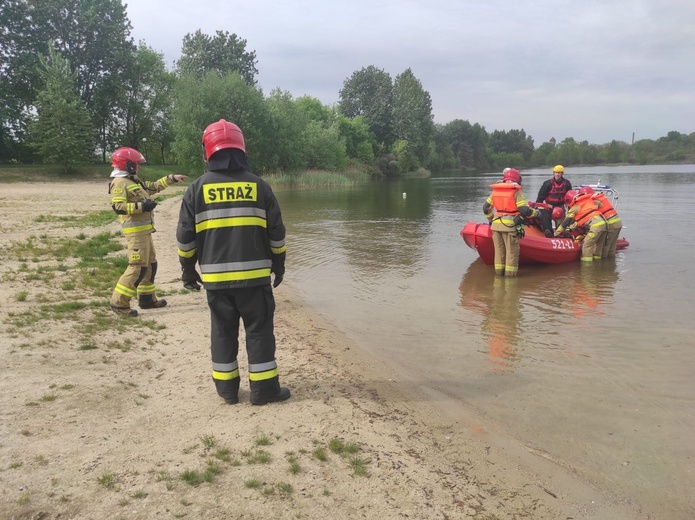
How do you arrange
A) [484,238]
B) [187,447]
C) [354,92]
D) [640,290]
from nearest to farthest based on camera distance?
1. [187,447]
2. [640,290]
3. [484,238]
4. [354,92]

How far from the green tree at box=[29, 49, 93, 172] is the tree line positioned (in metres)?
0.08

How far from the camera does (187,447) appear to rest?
10.7ft

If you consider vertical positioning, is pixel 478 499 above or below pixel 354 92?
below

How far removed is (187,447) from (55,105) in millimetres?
43014

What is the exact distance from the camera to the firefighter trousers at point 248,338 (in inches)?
152

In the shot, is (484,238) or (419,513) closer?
(419,513)

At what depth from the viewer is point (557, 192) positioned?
493 inches

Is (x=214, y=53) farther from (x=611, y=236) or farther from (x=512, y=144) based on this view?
(x=512, y=144)

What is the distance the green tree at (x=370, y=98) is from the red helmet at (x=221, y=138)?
71.9 m

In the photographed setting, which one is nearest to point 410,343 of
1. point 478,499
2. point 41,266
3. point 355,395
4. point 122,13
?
point 355,395

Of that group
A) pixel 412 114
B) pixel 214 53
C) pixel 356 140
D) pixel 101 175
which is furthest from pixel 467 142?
pixel 101 175

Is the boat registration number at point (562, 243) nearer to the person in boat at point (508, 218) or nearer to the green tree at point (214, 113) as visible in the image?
the person in boat at point (508, 218)

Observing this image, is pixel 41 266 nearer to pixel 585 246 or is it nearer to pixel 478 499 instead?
pixel 478 499

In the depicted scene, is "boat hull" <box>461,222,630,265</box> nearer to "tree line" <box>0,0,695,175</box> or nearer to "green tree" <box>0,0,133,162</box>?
"tree line" <box>0,0,695,175</box>
